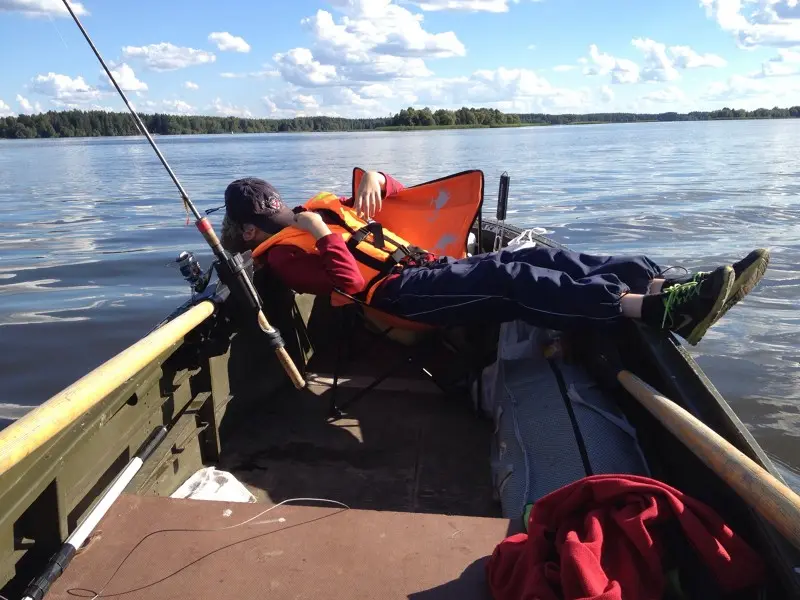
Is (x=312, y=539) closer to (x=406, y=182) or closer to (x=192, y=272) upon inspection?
(x=192, y=272)

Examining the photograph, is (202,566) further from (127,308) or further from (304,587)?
(127,308)

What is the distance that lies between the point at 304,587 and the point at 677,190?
1944 centimetres

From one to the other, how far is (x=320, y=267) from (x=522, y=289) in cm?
96

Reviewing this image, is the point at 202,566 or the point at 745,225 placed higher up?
the point at 202,566

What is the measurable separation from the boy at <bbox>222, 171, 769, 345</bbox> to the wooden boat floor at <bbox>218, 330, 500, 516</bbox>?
59cm

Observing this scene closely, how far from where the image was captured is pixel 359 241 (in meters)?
3.43

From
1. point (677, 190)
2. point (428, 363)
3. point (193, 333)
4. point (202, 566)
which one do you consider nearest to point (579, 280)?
point (428, 363)

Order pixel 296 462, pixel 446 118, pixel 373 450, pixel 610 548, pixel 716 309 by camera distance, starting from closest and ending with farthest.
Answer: pixel 610 548, pixel 716 309, pixel 296 462, pixel 373 450, pixel 446 118

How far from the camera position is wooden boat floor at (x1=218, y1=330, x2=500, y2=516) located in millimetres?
2852

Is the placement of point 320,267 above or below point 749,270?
below

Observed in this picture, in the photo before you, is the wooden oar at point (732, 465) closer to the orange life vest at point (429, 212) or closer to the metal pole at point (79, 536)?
the orange life vest at point (429, 212)

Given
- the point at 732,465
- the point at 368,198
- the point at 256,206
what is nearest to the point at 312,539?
the point at 732,465

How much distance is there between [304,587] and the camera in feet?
6.11

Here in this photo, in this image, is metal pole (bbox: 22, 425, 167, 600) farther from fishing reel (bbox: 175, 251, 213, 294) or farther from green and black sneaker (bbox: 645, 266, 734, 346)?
green and black sneaker (bbox: 645, 266, 734, 346)
